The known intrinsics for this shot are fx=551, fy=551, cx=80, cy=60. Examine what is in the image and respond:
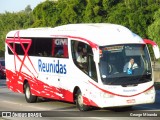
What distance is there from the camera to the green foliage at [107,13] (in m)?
56.3

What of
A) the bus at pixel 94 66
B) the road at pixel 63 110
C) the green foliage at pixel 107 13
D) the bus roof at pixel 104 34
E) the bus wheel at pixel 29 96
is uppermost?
the green foliage at pixel 107 13

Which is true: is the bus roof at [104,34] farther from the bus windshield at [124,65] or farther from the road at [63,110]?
the road at [63,110]

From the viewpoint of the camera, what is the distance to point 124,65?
17.2m

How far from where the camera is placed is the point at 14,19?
101 metres

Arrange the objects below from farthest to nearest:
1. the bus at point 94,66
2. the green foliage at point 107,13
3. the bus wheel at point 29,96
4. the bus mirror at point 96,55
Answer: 1. the green foliage at point 107,13
2. the bus wheel at point 29,96
3. the bus at point 94,66
4. the bus mirror at point 96,55

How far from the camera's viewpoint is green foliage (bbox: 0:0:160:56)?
185 ft

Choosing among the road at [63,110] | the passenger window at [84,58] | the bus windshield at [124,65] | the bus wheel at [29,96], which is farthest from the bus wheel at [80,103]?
the bus wheel at [29,96]

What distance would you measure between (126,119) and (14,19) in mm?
86533

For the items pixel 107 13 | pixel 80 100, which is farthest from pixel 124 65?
pixel 107 13

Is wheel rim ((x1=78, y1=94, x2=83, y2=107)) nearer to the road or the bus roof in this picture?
the road

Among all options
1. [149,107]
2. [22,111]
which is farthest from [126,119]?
[22,111]

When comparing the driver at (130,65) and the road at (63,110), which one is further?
the driver at (130,65)

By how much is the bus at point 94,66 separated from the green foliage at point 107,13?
85.6 ft

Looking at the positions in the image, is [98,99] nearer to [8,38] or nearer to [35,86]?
[35,86]
